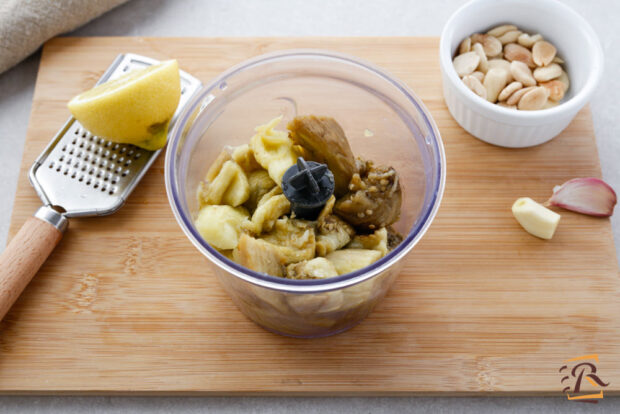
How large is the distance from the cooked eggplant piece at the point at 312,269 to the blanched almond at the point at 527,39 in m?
0.78

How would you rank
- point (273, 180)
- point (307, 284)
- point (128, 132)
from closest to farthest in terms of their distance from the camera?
point (307, 284) < point (273, 180) < point (128, 132)

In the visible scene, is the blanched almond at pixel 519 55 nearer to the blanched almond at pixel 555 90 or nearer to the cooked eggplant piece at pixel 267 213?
the blanched almond at pixel 555 90

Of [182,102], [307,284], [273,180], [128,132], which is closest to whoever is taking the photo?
[307,284]

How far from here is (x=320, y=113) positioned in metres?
1.25

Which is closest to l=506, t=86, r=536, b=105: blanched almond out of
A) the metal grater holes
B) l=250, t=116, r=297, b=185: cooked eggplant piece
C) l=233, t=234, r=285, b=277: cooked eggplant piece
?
l=250, t=116, r=297, b=185: cooked eggplant piece

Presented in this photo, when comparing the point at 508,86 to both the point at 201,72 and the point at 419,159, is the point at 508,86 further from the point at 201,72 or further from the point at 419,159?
the point at 201,72

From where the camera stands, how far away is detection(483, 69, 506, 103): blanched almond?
4.12 ft

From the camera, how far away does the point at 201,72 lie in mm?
1393

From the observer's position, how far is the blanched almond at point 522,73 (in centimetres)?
127

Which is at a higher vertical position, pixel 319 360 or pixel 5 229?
pixel 5 229

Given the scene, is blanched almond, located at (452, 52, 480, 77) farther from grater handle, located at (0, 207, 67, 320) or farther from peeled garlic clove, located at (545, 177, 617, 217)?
grater handle, located at (0, 207, 67, 320)

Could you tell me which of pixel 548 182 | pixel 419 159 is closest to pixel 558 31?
pixel 548 182

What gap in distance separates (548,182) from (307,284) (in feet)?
2.27

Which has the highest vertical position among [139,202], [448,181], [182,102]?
[182,102]
